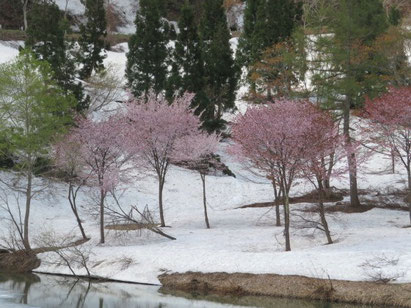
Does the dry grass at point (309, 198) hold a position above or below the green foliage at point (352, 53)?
below

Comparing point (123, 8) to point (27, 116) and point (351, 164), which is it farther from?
point (351, 164)

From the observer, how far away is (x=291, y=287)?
69.0 feet

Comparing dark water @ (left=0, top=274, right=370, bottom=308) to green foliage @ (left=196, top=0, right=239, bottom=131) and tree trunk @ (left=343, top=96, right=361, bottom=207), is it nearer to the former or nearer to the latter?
tree trunk @ (left=343, top=96, right=361, bottom=207)

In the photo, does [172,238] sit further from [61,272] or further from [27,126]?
[27,126]

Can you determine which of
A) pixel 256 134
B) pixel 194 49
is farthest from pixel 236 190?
pixel 256 134

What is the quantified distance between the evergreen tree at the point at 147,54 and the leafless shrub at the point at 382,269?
84.9 ft

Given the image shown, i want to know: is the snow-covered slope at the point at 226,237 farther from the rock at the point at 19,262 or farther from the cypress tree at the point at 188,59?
the cypress tree at the point at 188,59

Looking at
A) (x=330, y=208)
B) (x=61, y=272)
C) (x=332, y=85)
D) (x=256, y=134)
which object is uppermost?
(x=332, y=85)

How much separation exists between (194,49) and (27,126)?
19052mm

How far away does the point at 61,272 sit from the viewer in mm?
25594

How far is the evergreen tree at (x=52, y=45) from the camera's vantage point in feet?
134

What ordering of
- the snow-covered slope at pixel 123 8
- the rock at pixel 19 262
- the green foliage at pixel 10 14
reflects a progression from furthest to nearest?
the snow-covered slope at pixel 123 8 < the green foliage at pixel 10 14 < the rock at pixel 19 262

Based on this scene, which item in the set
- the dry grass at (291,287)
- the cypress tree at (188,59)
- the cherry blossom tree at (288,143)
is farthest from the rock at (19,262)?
the cypress tree at (188,59)

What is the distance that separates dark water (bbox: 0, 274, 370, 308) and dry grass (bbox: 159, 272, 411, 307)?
38 cm
